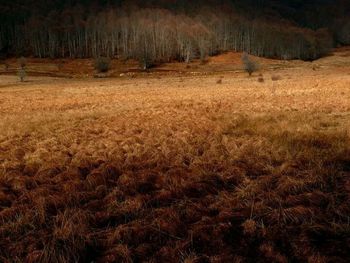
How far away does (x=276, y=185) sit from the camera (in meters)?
7.80

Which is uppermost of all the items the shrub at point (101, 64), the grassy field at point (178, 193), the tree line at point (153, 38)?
the tree line at point (153, 38)

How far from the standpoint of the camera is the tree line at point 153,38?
13250 centimetres

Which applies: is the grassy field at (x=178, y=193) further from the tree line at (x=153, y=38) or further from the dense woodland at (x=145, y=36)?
the tree line at (x=153, y=38)

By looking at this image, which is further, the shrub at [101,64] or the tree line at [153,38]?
the tree line at [153,38]

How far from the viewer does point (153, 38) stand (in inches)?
5325

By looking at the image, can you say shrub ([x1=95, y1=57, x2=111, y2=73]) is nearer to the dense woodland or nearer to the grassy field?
the dense woodland

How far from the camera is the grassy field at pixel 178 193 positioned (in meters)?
5.45

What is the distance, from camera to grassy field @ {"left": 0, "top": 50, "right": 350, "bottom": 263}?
545 centimetres

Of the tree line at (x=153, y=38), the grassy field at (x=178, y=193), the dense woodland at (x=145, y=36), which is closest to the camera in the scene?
the grassy field at (x=178, y=193)

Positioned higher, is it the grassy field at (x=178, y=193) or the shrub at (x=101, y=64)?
the shrub at (x=101, y=64)

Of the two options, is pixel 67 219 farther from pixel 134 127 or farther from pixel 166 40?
pixel 166 40

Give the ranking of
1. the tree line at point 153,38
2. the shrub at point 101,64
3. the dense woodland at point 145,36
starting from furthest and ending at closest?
1. the dense woodland at point 145,36
2. the tree line at point 153,38
3. the shrub at point 101,64

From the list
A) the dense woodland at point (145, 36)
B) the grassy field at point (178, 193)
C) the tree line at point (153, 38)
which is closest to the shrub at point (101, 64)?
the dense woodland at point (145, 36)

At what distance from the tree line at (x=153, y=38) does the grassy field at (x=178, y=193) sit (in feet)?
358
